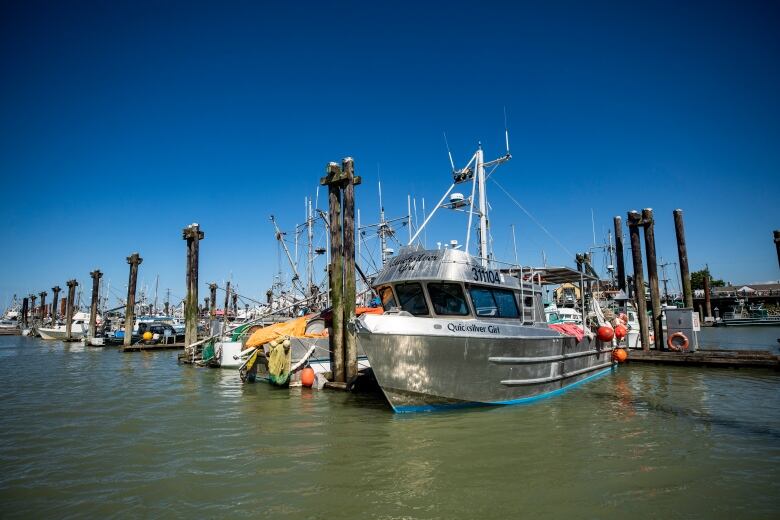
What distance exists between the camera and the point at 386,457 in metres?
6.86

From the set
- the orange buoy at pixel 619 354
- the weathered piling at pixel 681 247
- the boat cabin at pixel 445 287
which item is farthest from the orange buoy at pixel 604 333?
the weathered piling at pixel 681 247

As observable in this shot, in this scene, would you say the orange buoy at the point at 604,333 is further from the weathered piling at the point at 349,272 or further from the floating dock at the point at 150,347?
the floating dock at the point at 150,347

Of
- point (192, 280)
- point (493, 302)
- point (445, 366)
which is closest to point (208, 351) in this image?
point (192, 280)

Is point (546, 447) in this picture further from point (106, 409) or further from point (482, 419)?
point (106, 409)

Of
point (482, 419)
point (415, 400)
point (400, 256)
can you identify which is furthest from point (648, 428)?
point (400, 256)

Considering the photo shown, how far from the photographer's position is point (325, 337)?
15492 millimetres

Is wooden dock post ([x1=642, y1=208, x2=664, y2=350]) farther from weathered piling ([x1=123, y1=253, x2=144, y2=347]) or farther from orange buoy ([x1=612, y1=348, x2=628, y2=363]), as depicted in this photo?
weathered piling ([x1=123, y1=253, x2=144, y2=347])

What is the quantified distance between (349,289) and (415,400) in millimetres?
4179

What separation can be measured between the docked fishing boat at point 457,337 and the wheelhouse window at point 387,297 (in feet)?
0.09

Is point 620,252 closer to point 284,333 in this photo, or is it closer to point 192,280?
point 284,333

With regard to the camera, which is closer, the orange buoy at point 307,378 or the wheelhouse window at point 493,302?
the wheelhouse window at point 493,302

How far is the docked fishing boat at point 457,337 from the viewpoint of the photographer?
368 inches

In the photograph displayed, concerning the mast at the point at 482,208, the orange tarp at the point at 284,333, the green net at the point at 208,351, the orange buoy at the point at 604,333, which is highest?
the mast at the point at 482,208

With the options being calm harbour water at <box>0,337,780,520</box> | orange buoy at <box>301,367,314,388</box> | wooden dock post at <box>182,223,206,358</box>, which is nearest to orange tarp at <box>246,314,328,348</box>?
orange buoy at <box>301,367,314,388</box>
